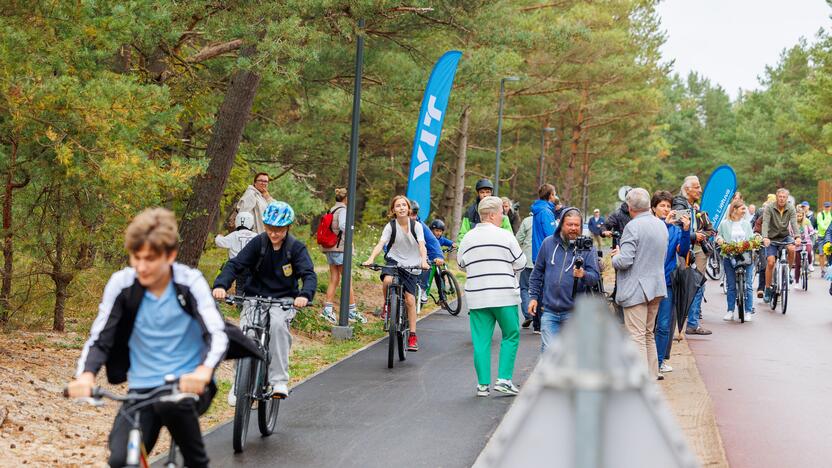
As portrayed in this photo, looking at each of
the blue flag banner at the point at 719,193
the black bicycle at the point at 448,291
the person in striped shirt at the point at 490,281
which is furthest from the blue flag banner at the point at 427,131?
the person in striped shirt at the point at 490,281

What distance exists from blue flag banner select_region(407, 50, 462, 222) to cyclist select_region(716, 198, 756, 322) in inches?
Answer: 177

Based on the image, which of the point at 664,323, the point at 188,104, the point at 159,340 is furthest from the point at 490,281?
the point at 188,104

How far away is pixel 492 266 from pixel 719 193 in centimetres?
679

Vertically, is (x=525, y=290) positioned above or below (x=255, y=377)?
above

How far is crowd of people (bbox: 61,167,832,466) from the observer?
13.8 feet

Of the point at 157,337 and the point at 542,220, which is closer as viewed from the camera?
the point at 157,337

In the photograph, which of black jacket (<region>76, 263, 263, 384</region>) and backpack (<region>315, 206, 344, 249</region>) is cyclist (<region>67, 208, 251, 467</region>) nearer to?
black jacket (<region>76, 263, 263, 384</region>)

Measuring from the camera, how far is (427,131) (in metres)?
15.9

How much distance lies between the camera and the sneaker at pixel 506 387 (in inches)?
365

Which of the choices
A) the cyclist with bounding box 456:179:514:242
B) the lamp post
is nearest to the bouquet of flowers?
the cyclist with bounding box 456:179:514:242

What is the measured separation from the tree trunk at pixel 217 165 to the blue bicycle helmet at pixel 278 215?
606 centimetres

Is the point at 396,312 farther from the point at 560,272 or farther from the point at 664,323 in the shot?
the point at 664,323

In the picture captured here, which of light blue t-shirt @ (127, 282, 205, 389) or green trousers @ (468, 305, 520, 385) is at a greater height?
light blue t-shirt @ (127, 282, 205, 389)

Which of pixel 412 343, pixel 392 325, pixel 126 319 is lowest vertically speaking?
pixel 412 343
